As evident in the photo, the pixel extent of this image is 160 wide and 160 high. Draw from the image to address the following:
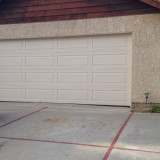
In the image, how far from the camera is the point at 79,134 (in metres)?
4.59

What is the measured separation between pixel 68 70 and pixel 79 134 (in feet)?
11.3

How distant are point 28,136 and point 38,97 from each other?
11.8 ft

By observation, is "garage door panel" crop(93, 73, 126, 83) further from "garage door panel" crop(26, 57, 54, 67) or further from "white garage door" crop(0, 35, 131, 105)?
"garage door panel" crop(26, 57, 54, 67)

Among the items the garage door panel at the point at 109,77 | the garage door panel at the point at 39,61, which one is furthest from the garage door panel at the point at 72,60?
the garage door panel at the point at 109,77

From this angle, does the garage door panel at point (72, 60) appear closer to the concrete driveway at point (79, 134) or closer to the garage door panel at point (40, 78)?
the garage door panel at point (40, 78)

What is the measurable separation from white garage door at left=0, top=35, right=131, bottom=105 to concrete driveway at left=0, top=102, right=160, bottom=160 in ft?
2.16

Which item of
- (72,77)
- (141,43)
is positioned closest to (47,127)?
(72,77)

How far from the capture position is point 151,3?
629 centimetres

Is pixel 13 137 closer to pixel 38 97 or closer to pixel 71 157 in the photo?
pixel 71 157

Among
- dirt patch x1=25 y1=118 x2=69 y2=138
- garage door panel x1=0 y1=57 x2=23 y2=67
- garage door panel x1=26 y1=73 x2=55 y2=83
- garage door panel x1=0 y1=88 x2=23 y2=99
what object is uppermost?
garage door panel x1=0 y1=57 x2=23 y2=67

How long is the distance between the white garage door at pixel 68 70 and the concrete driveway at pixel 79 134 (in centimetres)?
66

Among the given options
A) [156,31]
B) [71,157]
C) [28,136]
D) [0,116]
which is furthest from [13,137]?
[156,31]

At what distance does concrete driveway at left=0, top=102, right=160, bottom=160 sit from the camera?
11.9 feet

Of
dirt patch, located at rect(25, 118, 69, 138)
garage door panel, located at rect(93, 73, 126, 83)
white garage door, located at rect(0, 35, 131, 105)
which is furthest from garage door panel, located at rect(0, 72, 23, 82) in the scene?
dirt patch, located at rect(25, 118, 69, 138)
